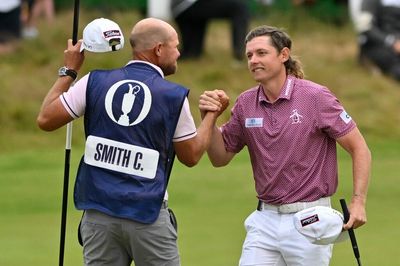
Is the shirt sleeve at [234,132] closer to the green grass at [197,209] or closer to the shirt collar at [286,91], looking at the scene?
the shirt collar at [286,91]

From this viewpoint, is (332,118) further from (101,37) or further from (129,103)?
(101,37)

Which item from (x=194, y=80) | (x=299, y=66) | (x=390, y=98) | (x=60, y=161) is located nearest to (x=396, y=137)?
(x=390, y=98)

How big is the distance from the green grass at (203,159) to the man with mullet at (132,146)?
3.77 meters

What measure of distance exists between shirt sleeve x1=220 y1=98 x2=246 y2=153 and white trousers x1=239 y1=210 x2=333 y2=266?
1.52ft

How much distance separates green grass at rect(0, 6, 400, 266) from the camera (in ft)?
40.7

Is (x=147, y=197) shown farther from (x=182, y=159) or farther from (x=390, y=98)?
(x=390, y=98)

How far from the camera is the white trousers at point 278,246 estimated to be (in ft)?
26.3

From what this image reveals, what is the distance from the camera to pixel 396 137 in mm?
19109

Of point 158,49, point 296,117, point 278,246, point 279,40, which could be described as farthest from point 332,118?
point 158,49

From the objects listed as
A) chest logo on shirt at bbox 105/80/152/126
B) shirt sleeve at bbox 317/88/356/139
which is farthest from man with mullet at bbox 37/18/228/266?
shirt sleeve at bbox 317/88/356/139

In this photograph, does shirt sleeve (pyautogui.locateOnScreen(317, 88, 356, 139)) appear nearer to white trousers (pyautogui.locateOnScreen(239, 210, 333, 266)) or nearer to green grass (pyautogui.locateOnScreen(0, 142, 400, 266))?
white trousers (pyautogui.locateOnScreen(239, 210, 333, 266))

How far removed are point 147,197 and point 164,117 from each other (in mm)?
440

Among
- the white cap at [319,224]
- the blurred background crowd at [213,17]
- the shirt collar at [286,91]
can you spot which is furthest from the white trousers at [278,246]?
the blurred background crowd at [213,17]

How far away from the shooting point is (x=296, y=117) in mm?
8125
